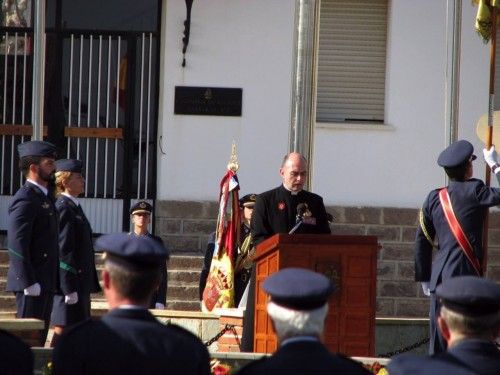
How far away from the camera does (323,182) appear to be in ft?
49.7

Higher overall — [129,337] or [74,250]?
[129,337]

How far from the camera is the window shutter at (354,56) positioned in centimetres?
1534

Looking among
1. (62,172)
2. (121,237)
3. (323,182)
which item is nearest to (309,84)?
(62,172)

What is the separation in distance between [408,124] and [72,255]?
5991 millimetres

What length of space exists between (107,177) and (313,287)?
10.6m

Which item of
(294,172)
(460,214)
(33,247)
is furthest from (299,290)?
(294,172)

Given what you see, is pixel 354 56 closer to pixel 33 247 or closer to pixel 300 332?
pixel 33 247

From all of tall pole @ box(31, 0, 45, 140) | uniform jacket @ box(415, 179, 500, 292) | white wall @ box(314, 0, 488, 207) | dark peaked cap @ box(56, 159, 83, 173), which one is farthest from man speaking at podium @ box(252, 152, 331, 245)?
white wall @ box(314, 0, 488, 207)

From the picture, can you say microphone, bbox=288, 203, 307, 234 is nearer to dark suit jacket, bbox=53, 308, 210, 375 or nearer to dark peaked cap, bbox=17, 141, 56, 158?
dark peaked cap, bbox=17, 141, 56, 158

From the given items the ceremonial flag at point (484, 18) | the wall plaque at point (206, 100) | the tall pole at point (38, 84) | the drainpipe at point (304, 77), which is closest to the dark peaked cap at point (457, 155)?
the ceremonial flag at point (484, 18)

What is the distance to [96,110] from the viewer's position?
15.2 meters

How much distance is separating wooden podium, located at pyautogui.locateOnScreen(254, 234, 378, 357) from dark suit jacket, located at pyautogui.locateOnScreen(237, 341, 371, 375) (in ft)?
14.4

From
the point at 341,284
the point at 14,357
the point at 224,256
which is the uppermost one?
the point at 14,357

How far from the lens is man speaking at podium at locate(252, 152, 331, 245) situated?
10.1m
